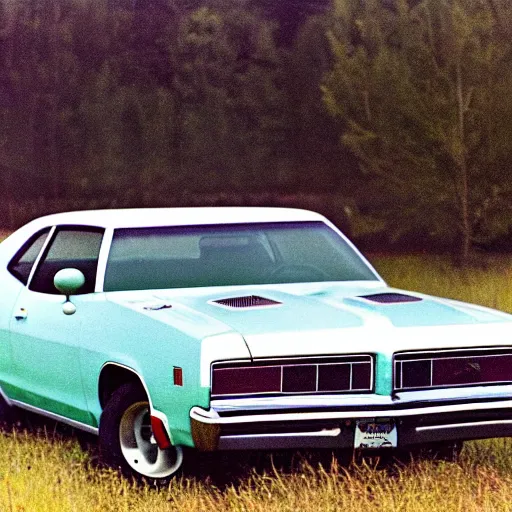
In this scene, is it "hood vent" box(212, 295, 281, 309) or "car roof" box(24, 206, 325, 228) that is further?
"car roof" box(24, 206, 325, 228)

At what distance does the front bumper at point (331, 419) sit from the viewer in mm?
6645

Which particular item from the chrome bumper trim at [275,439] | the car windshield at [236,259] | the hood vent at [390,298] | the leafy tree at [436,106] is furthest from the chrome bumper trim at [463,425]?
the leafy tree at [436,106]

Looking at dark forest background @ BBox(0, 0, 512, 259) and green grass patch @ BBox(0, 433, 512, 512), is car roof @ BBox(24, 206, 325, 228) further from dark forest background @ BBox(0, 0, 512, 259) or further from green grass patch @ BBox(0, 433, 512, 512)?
dark forest background @ BBox(0, 0, 512, 259)

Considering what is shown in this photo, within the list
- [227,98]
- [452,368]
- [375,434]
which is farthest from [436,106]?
[227,98]

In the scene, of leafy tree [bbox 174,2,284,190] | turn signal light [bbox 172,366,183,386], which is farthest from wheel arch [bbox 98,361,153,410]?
leafy tree [bbox 174,2,284,190]

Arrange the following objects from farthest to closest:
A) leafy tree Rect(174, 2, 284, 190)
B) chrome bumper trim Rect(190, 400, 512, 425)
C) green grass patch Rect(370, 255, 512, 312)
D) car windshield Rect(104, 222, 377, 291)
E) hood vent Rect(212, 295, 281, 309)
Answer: leafy tree Rect(174, 2, 284, 190) → green grass patch Rect(370, 255, 512, 312) → car windshield Rect(104, 222, 377, 291) → hood vent Rect(212, 295, 281, 309) → chrome bumper trim Rect(190, 400, 512, 425)

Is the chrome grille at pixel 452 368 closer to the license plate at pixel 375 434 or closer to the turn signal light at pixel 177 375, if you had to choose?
the license plate at pixel 375 434

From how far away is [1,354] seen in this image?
887 centimetres

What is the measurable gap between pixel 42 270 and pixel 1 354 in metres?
0.55

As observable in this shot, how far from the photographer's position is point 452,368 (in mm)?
7074

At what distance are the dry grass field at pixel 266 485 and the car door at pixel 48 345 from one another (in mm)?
304

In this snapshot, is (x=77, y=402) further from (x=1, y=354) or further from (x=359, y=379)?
(x=359, y=379)

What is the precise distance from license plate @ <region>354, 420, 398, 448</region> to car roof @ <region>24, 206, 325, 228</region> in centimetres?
215

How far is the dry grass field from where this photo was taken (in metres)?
6.94
